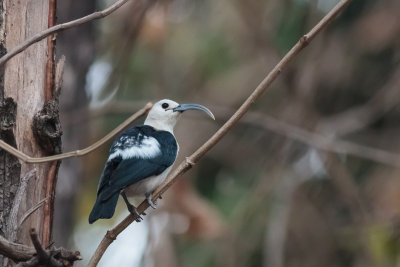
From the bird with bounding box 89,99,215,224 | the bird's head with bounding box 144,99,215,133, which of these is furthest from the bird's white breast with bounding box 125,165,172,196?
the bird's head with bounding box 144,99,215,133

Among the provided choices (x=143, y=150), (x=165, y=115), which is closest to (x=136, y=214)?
(x=143, y=150)

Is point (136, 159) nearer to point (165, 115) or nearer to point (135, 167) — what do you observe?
point (135, 167)

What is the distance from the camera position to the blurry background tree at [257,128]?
22.7 feet

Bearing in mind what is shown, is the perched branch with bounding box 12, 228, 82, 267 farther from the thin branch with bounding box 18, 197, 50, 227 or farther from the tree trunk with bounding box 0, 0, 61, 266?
the tree trunk with bounding box 0, 0, 61, 266

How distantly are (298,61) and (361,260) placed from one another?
1.80m

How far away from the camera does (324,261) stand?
7.58 m

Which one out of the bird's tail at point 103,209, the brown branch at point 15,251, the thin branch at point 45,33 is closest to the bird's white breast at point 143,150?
the bird's tail at point 103,209

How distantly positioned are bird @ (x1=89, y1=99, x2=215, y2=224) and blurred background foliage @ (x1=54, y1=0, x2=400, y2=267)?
139 centimetres

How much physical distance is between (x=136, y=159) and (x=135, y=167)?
77mm

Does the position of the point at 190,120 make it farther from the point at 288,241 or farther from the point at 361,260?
the point at 361,260

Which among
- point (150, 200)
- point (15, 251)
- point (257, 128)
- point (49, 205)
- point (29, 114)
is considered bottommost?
point (15, 251)

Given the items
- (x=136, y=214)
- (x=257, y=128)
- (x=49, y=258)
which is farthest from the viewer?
(x=257, y=128)

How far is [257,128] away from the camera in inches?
333

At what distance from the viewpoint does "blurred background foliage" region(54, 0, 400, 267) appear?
6.86 metres
